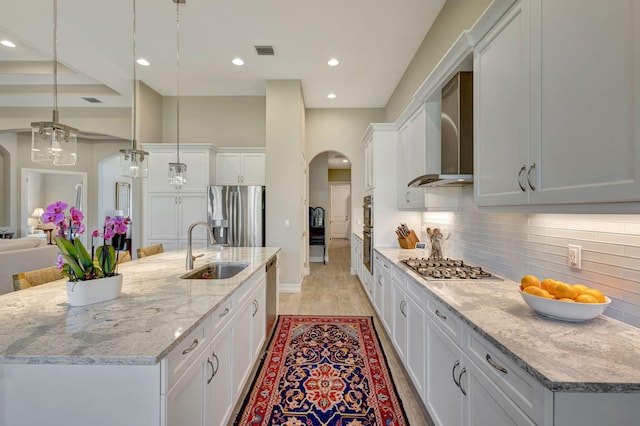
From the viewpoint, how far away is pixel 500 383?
980 millimetres

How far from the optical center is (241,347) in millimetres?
1854

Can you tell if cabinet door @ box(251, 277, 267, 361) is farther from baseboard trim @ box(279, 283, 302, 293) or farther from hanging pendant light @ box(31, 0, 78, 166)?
baseboard trim @ box(279, 283, 302, 293)

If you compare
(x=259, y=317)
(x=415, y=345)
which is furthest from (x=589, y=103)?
(x=259, y=317)

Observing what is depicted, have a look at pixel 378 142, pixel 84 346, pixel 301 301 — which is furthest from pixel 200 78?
pixel 84 346

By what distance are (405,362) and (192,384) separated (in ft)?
5.16

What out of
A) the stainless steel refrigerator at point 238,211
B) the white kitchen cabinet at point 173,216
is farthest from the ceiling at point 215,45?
the white kitchen cabinet at point 173,216

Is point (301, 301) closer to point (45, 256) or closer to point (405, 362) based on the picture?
point (405, 362)

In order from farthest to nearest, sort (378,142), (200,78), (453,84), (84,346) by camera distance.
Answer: (200,78), (378,142), (453,84), (84,346)

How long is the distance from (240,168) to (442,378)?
14.1 ft

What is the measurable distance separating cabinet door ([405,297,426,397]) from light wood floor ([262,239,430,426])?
18 centimetres

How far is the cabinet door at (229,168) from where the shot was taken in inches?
192

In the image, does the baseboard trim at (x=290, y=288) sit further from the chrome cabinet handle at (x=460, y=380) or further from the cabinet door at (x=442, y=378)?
the chrome cabinet handle at (x=460, y=380)

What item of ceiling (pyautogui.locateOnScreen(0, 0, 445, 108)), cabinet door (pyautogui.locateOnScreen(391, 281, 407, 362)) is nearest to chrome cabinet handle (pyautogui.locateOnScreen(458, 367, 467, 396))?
cabinet door (pyautogui.locateOnScreen(391, 281, 407, 362))

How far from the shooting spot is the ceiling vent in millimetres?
3650
